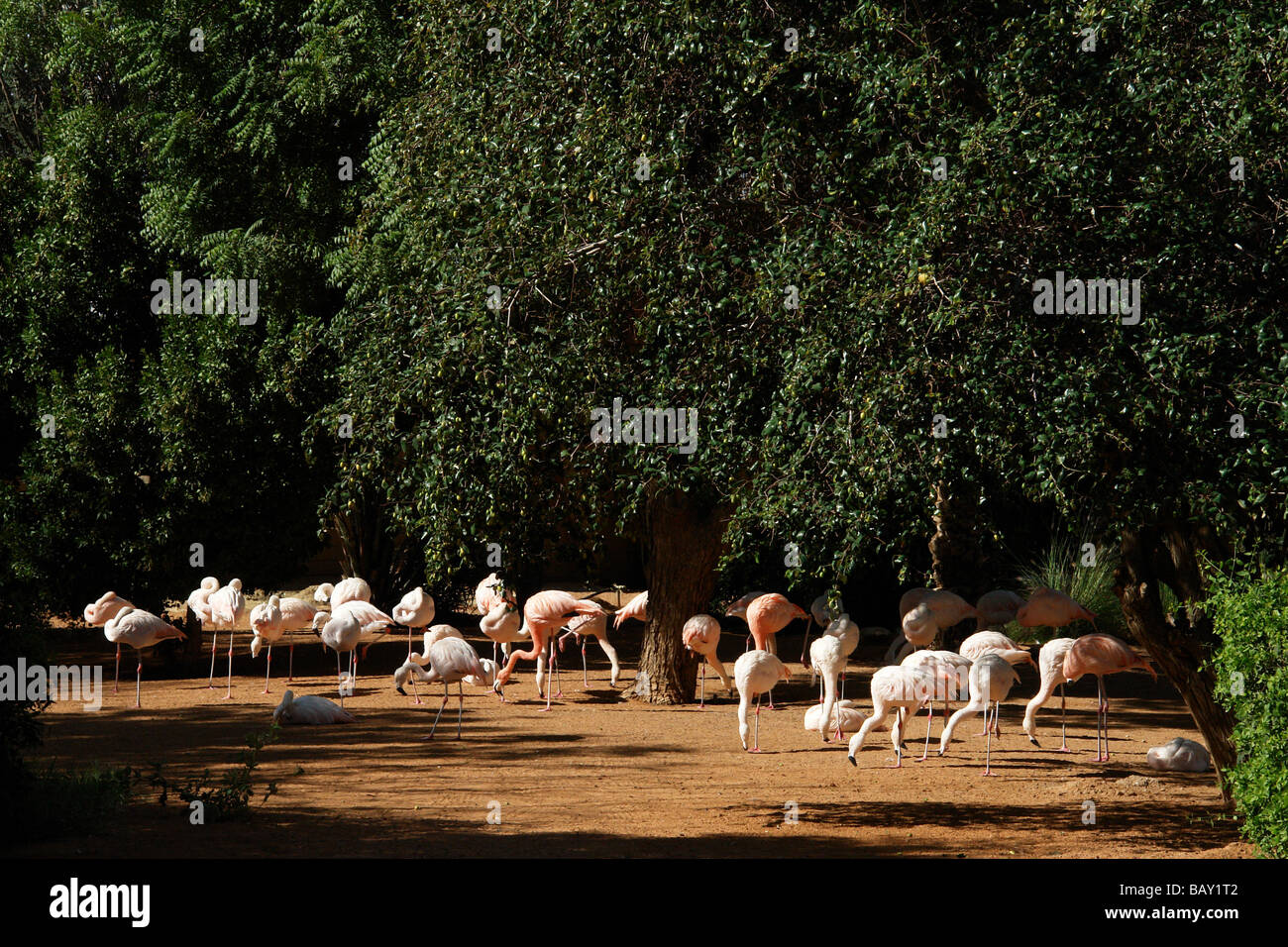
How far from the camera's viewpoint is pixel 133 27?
52.9 feet

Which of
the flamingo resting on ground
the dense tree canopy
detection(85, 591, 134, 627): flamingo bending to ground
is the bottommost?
detection(85, 591, 134, 627): flamingo bending to ground

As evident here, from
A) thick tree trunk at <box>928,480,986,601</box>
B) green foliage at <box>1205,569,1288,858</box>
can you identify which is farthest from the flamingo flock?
green foliage at <box>1205,569,1288,858</box>

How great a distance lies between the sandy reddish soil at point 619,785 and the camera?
24.6ft

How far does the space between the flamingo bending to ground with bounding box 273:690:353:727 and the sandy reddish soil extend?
195 millimetres

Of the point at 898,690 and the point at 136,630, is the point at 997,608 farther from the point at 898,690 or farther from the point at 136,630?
the point at 136,630

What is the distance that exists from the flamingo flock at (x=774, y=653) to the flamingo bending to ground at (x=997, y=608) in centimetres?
2

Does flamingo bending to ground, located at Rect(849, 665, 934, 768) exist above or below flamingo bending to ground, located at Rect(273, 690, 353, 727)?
above

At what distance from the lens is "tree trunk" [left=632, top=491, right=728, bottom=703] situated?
1310 cm

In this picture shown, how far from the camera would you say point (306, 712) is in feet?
38.8

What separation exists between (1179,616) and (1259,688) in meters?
1.64

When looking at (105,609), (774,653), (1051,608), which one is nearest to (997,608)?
(1051,608)

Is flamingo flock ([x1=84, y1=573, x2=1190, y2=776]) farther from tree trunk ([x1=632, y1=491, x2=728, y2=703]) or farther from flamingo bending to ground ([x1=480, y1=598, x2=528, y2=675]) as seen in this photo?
tree trunk ([x1=632, y1=491, x2=728, y2=703])
